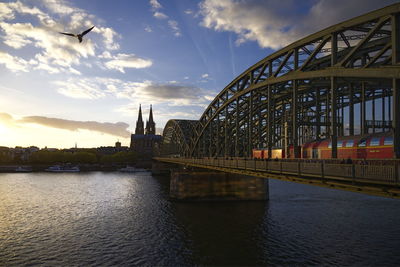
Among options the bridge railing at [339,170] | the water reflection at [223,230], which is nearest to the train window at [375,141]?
the bridge railing at [339,170]

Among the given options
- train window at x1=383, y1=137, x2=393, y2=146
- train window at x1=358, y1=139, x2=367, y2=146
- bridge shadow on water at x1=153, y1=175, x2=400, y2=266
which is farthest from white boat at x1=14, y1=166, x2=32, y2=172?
train window at x1=383, y1=137, x2=393, y2=146

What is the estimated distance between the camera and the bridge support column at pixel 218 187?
5481 centimetres

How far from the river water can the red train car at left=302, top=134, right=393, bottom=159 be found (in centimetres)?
912

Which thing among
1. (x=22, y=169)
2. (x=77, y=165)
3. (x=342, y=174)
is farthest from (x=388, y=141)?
(x=77, y=165)

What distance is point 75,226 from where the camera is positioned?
121 ft

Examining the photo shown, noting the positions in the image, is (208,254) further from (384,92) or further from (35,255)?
(384,92)

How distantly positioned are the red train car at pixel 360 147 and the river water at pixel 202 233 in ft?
29.9

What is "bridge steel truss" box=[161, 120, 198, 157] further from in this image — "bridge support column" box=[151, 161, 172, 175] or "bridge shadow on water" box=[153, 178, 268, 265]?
"bridge shadow on water" box=[153, 178, 268, 265]

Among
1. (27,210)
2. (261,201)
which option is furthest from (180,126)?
(27,210)

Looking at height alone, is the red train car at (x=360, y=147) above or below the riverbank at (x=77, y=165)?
above

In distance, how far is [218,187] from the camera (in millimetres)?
55125

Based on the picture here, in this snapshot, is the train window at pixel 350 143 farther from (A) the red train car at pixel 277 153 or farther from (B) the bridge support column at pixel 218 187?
(B) the bridge support column at pixel 218 187

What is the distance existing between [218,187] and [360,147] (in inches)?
1270

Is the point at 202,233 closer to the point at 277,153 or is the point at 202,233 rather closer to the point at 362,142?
the point at 277,153
